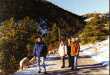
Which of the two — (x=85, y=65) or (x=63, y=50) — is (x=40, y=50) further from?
(x=85, y=65)

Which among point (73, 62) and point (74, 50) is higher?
point (74, 50)

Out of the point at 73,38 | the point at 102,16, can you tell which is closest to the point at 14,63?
the point at 73,38

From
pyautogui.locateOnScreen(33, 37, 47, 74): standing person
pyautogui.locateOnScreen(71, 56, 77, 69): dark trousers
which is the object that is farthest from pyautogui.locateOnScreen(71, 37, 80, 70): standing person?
pyautogui.locateOnScreen(33, 37, 47, 74): standing person

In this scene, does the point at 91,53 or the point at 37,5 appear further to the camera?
the point at 37,5

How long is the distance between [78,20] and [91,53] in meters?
0.43

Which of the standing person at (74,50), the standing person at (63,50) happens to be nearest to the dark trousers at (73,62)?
the standing person at (74,50)

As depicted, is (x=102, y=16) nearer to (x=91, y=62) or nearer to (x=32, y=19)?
(x=91, y=62)

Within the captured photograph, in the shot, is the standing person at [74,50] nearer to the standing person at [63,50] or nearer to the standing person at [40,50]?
the standing person at [63,50]

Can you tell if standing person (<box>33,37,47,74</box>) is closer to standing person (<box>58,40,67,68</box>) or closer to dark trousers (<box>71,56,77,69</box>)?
standing person (<box>58,40,67,68</box>)

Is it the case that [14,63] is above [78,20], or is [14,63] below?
below

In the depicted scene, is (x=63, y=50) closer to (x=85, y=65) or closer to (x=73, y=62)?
(x=73, y=62)

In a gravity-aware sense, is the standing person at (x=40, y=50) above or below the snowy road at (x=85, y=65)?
above

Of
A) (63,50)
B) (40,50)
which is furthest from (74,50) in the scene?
(40,50)

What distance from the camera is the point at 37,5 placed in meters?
5.95
